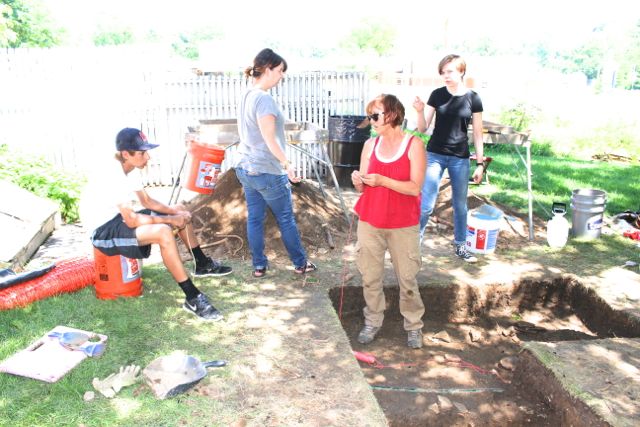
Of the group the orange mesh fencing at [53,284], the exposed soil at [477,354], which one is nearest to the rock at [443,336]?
the exposed soil at [477,354]

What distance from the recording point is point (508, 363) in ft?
13.5

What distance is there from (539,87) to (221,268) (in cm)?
2592

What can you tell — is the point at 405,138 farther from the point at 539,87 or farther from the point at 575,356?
the point at 539,87

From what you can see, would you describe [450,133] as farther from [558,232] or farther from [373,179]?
[558,232]

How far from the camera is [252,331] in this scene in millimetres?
4020

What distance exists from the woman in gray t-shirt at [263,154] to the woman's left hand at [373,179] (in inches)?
33.3

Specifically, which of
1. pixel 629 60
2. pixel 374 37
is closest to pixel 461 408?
pixel 374 37

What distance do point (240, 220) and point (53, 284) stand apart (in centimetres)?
223

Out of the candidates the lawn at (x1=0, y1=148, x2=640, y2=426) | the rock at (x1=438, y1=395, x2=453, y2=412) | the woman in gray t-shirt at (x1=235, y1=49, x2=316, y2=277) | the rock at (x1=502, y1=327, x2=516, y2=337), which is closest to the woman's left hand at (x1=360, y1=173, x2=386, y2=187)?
Result: the woman in gray t-shirt at (x1=235, y1=49, x2=316, y2=277)

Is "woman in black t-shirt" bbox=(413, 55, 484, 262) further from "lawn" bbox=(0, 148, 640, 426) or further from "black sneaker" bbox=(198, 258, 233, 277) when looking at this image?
"black sneaker" bbox=(198, 258, 233, 277)

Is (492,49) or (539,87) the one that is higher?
(492,49)

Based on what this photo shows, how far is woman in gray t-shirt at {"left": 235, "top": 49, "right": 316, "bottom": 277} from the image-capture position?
4.32 metres

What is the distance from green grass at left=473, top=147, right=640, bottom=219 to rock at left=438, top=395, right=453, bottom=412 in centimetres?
433

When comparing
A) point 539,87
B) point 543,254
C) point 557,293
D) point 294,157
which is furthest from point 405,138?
point 539,87
